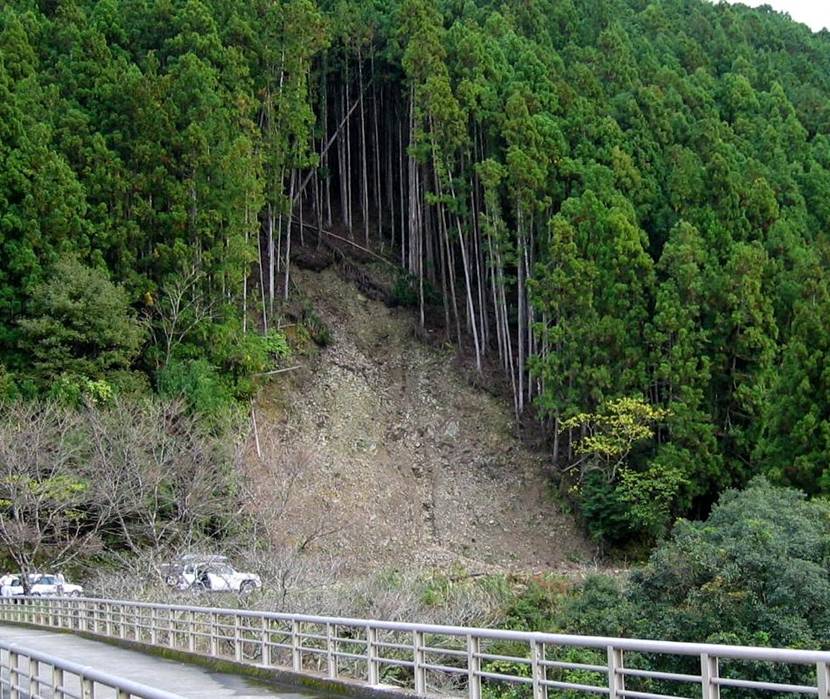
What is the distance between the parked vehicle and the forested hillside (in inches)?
349

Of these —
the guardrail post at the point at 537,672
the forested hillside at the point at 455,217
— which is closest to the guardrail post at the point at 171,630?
the guardrail post at the point at 537,672

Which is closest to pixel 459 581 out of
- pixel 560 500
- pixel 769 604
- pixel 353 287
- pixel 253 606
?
pixel 253 606

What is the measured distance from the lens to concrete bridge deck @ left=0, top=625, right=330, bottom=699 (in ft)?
40.9

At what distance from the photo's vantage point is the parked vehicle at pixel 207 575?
24.2 metres

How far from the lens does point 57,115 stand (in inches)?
1564

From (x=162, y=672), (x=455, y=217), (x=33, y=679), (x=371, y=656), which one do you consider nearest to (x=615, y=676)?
(x=371, y=656)

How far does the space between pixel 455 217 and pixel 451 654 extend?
37.4 meters

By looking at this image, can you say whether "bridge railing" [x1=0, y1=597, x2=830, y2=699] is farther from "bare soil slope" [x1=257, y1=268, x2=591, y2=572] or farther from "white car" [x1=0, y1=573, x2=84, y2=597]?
"bare soil slope" [x1=257, y1=268, x2=591, y2=572]

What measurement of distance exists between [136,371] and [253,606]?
1720 centimetres

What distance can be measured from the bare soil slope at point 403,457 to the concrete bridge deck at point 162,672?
14704 millimetres

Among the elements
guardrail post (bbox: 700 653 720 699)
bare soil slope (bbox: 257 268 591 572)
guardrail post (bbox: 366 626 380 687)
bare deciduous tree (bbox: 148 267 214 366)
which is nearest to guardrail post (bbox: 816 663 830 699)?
guardrail post (bbox: 700 653 720 699)

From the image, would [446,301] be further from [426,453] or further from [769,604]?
[769,604]

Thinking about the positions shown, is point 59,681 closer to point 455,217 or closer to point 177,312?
point 177,312

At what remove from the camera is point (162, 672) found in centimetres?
1465
